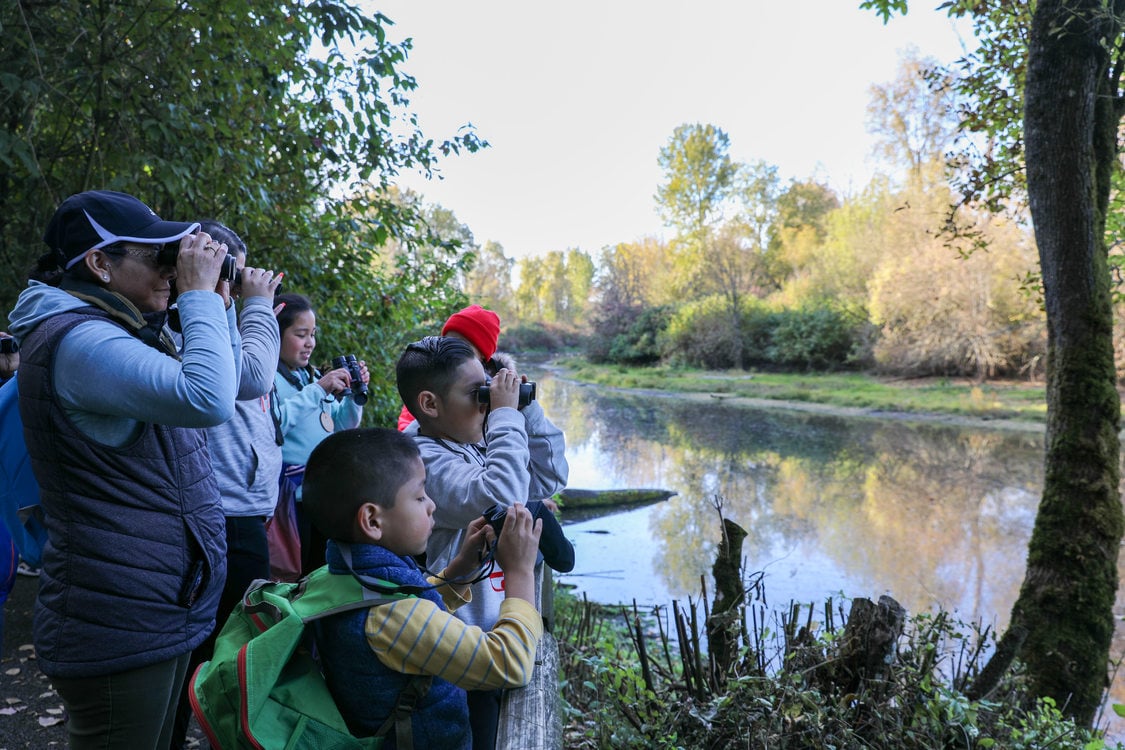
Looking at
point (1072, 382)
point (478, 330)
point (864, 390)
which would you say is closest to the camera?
point (478, 330)

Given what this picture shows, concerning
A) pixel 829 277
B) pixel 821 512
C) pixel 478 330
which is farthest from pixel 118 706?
pixel 829 277

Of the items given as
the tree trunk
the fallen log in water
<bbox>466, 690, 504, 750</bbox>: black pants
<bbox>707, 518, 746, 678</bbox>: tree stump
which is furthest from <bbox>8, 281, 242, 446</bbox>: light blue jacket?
the fallen log in water

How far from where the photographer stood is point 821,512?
10508mm

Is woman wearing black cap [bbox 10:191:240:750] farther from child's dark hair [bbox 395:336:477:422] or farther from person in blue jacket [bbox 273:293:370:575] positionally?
person in blue jacket [bbox 273:293:370:575]

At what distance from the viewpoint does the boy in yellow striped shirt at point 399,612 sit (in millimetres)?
1391

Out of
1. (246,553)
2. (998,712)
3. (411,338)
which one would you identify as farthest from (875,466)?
(246,553)

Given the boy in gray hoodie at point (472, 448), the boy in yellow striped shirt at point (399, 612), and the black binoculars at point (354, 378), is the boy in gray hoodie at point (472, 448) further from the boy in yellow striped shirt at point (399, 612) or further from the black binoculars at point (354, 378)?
the black binoculars at point (354, 378)

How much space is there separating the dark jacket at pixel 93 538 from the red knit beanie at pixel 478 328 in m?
1.07

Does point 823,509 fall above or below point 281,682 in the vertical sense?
below

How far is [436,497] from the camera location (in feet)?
6.21

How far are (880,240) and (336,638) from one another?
1285 inches

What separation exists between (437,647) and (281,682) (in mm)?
300

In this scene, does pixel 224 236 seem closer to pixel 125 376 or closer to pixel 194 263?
pixel 194 263

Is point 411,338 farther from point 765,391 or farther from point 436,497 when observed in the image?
point 765,391
